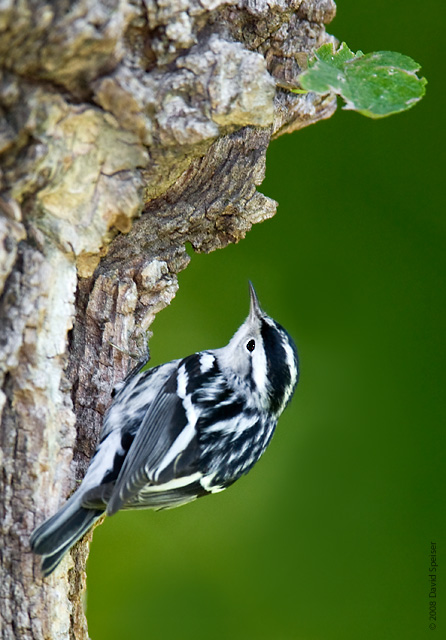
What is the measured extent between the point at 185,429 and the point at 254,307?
53 cm

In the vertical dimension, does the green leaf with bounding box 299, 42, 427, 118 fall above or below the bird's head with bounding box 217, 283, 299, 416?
above

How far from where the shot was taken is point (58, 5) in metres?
1.55

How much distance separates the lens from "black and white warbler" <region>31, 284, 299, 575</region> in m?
2.08

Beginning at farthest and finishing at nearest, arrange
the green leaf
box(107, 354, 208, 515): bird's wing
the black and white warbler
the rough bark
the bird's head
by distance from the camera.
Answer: the bird's head, box(107, 354, 208, 515): bird's wing, the black and white warbler, the green leaf, the rough bark

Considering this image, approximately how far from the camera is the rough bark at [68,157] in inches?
65.0

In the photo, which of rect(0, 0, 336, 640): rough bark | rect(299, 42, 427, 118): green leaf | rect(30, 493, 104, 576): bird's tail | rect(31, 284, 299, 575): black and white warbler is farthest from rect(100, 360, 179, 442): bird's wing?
rect(299, 42, 427, 118): green leaf

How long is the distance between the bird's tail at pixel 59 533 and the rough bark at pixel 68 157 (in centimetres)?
4

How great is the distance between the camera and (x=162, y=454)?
7.40ft

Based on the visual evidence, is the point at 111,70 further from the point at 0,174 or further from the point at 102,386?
the point at 102,386

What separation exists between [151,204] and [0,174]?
28.3 inches

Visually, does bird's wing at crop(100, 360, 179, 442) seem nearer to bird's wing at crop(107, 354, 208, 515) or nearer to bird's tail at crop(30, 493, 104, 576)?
bird's wing at crop(107, 354, 208, 515)

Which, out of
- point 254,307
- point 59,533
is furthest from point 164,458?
point 254,307

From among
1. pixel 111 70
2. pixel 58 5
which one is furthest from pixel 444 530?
pixel 58 5

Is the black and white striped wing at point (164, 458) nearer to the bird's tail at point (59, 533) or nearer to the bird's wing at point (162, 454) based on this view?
the bird's wing at point (162, 454)
